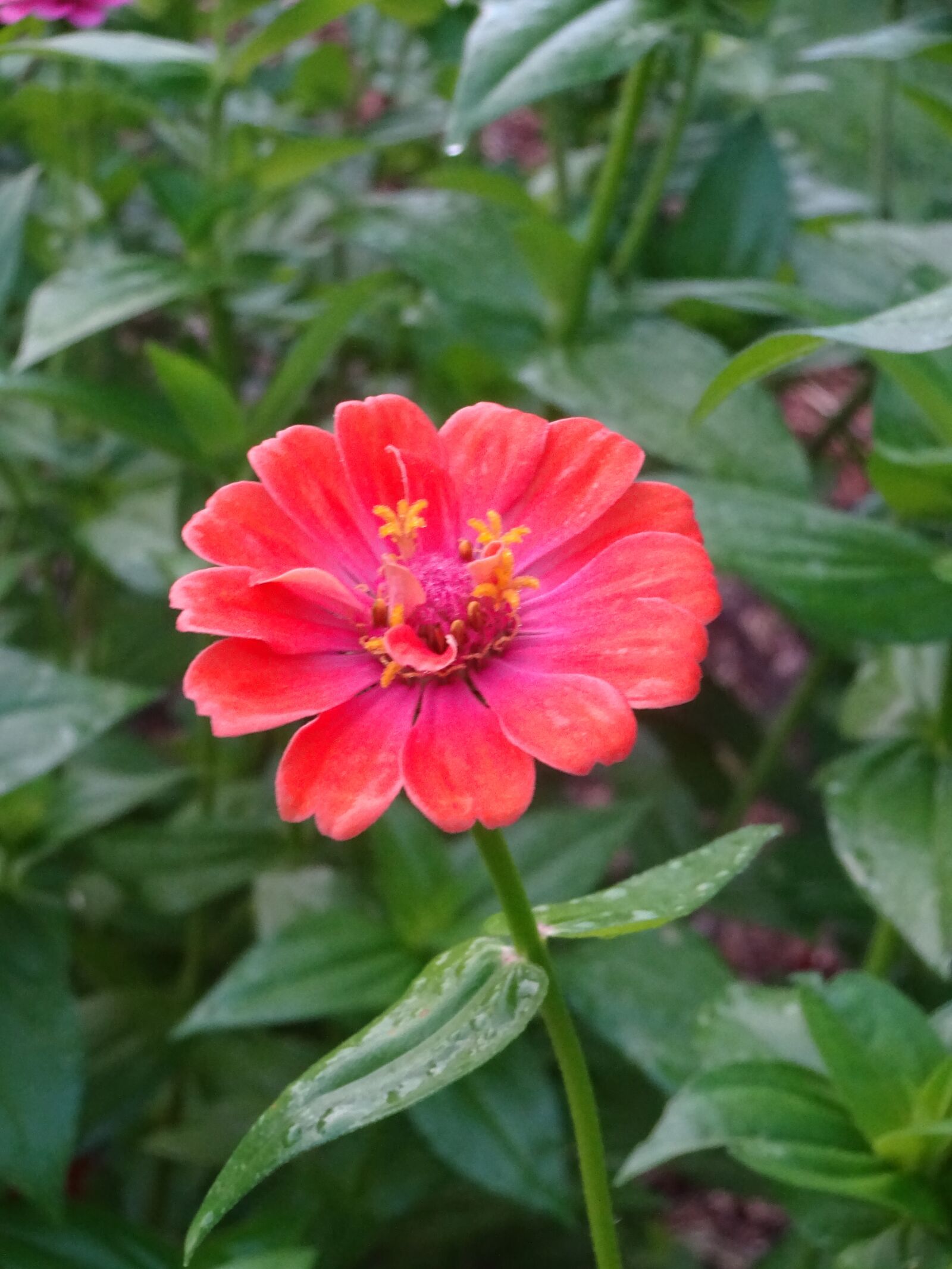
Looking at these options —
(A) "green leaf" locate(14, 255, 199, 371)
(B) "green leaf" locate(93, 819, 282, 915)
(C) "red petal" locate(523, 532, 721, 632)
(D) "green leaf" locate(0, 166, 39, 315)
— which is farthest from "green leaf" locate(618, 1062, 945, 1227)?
(D) "green leaf" locate(0, 166, 39, 315)

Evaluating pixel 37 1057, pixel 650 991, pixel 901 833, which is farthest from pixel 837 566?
pixel 37 1057

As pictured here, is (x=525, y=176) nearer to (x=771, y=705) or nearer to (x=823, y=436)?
(x=823, y=436)

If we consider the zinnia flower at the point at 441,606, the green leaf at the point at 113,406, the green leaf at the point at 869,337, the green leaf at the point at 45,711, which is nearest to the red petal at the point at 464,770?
the zinnia flower at the point at 441,606

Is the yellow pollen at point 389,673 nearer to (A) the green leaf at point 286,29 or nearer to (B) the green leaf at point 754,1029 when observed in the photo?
(B) the green leaf at point 754,1029

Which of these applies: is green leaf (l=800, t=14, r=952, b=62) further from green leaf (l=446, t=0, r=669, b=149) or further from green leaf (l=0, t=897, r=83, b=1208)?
green leaf (l=0, t=897, r=83, b=1208)

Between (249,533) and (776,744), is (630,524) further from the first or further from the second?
(776,744)
